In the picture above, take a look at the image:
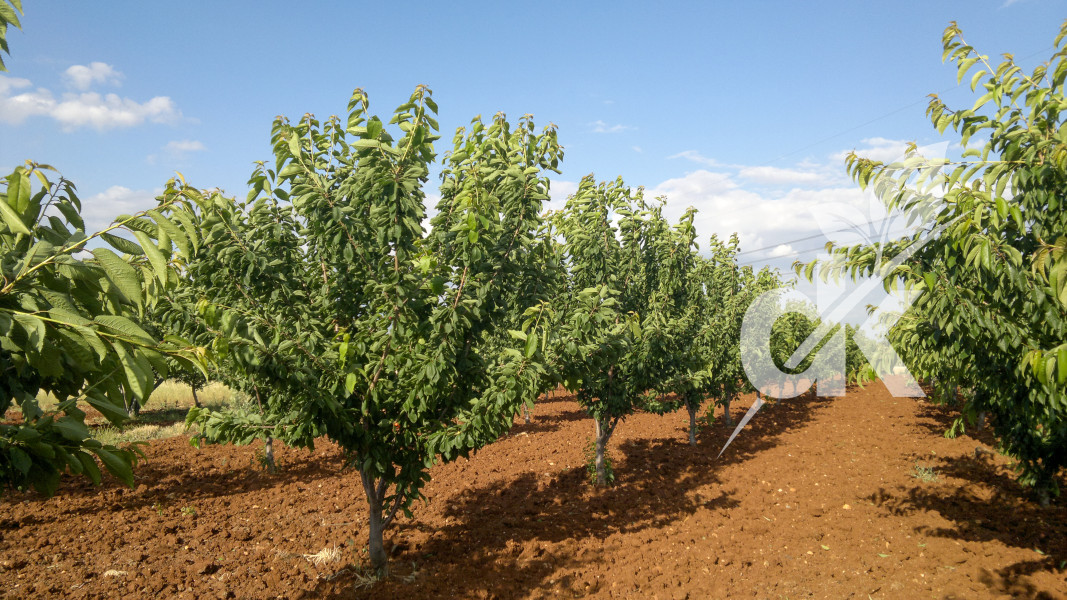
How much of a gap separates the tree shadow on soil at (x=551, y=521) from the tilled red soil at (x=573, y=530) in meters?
0.04

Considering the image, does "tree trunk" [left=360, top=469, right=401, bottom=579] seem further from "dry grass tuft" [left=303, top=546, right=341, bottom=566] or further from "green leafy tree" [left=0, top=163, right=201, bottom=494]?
"green leafy tree" [left=0, top=163, right=201, bottom=494]

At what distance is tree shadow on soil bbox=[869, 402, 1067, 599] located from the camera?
5.64 meters

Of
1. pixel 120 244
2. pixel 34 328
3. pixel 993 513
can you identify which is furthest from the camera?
pixel 993 513

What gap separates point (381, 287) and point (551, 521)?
198 inches

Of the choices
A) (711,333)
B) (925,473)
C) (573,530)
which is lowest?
(925,473)

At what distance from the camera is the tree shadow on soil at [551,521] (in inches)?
225

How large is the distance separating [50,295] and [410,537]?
249 inches

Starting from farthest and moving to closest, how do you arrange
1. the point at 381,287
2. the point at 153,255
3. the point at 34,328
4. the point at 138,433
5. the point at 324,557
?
the point at 138,433, the point at 324,557, the point at 381,287, the point at 153,255, the point at 34,328

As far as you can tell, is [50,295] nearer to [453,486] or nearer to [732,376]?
[453,486]

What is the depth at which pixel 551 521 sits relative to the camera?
7766 millimetres

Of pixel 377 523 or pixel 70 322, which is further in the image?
pixel 377 523

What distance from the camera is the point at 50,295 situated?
1628 mm

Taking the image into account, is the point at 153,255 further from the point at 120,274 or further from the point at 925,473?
the point at 925,473

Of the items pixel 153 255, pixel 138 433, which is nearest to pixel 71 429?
pixel 153 255
